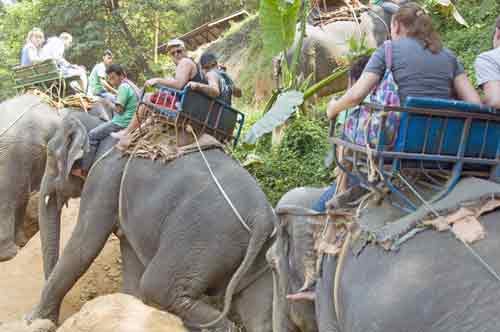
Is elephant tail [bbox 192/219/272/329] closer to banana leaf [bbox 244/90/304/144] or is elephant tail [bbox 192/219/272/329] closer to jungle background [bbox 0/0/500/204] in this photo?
banana leaf [bbox 244/90/304/144]

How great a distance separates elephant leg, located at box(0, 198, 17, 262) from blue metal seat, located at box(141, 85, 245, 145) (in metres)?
2.77

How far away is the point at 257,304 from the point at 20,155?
4.29 m

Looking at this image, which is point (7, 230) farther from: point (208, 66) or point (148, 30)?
point (148, 30)

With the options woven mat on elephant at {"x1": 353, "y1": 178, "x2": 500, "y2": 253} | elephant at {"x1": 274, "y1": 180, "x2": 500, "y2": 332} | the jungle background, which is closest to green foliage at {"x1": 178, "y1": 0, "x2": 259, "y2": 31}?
the jungle background

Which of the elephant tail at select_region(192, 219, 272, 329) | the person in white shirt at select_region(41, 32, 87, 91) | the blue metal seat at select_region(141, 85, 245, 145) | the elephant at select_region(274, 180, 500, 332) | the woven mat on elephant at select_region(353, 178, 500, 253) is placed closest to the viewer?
the elephant at select_region(274, 180, 500, 332)

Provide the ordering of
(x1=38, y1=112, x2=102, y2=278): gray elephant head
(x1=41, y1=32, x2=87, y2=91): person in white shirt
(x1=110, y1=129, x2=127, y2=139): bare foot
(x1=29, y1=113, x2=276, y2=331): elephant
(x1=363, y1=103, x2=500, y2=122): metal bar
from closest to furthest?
(x1=363, y1=103, x2=500, y2=122): metal bar → (x1=29, y1=113, x2=276, y2=331): elephant → (x1=110, y1=129, x2=127, y2=139): bare foot → (x1=38, y1=112, x2=102, y2=278): gray elephant head → (x1=41, y1=32, x2=87, y2=91): person in white shirt

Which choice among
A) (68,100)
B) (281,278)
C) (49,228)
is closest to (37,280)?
(49,228)

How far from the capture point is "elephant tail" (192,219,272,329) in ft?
17.0

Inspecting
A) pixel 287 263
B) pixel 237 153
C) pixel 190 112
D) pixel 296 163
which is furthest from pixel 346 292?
pixel 237 153

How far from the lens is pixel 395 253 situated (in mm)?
2996

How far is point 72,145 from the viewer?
7.16 m

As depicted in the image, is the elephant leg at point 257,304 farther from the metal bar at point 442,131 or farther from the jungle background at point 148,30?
the jungle background at point 148,30

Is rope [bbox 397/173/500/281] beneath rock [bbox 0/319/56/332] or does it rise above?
above

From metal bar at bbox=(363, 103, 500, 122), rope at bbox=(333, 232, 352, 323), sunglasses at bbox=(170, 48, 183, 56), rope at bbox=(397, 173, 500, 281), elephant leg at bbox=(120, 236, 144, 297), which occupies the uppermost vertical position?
metal bar at bbox=(363, 103, 500, 122)
